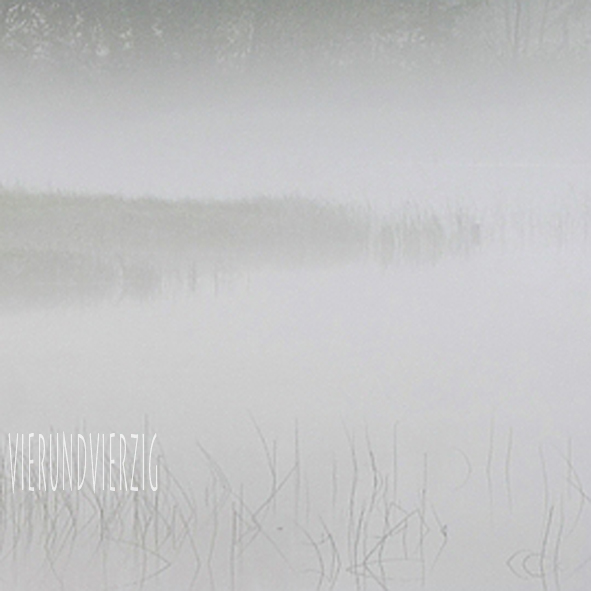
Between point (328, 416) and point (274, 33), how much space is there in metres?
1.76

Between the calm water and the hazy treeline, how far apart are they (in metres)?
0.66

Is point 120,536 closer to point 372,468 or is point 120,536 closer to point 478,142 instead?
point 372,468

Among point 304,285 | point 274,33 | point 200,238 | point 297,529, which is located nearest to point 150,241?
point 200,238

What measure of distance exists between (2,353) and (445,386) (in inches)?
45.8

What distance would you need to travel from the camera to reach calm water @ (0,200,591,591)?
2314mm

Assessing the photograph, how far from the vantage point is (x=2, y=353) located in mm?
3488

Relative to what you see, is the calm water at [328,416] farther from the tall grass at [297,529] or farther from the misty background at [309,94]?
the misty background at [309,94]

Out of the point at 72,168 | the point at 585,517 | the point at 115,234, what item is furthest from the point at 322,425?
the point at 72,168

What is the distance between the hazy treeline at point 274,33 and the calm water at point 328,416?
0.66 m

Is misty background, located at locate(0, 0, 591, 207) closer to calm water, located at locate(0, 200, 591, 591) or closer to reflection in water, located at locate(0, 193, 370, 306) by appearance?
reflection in water, located at locate(0, 193, 370, 306)

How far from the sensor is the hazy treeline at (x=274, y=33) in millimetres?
4352

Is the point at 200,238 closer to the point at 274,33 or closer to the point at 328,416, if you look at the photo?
the point at 274,33

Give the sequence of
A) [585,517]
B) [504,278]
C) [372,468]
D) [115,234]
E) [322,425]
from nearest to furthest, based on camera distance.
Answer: [585,517]
[372,468]
[322,425]
[504,278]
[115,234]

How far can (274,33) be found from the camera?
4.47m
